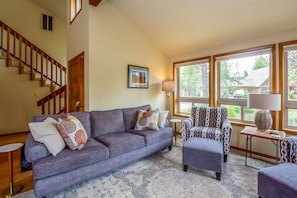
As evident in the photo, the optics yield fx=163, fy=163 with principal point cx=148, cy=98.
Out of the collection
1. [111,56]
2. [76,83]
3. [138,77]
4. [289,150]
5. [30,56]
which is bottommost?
[289,150]

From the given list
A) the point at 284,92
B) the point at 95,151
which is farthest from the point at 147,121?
the point at 284,92

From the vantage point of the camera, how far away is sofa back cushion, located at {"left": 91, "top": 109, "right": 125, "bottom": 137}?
2.77m

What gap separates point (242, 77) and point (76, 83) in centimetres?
373

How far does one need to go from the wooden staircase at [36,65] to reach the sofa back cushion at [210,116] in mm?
3696

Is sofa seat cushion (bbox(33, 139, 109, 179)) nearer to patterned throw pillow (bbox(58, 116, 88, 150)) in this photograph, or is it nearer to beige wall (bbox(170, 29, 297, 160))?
patterned throw pillow (bbox(58, 116, 88, 150))

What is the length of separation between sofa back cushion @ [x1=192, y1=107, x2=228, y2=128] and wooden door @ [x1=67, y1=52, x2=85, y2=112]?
8.28 ft

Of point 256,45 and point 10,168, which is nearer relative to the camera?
point 10,168

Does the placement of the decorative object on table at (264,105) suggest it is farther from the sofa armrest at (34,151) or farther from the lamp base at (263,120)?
the sofa armrest at (34,151)

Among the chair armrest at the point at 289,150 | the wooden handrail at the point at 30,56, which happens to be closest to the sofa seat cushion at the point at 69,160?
the chair armrest at the point at 289,150

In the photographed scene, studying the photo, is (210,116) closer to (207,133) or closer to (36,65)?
(207,133)

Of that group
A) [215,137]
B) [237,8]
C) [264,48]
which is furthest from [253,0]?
[215,137]

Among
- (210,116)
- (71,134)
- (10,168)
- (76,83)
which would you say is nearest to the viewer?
(10,168)

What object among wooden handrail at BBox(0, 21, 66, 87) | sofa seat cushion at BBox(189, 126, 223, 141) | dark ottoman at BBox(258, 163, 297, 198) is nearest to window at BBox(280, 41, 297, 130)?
sofa seat cushion at BBox(189, 126, 223, 141)

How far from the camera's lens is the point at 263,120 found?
2.66 metres
